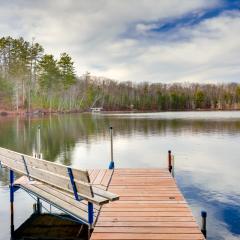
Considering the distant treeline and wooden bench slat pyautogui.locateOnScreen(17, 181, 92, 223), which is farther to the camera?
the distant treeline

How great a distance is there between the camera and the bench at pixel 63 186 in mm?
6145

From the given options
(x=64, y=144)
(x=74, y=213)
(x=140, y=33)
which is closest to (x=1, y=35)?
(x=140, y=33)

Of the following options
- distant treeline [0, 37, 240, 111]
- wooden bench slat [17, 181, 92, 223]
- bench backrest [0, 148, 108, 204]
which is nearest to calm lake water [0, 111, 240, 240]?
wooden bench slat [17, 181, 92, 223]

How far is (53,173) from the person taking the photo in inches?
277

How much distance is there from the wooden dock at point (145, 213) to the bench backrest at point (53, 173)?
78 centimetres

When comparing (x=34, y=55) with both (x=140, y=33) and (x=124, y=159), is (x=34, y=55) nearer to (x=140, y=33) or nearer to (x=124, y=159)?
(x=140, y=33)

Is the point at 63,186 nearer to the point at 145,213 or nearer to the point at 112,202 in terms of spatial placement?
the point at 112,202

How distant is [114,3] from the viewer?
106ft

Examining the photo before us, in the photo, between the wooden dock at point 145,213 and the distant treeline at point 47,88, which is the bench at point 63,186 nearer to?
the wooden dock at point 145,213

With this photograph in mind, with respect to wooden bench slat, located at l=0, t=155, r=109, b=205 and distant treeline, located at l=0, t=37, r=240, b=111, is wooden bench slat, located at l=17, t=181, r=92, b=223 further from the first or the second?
distant treeline, located at l=0, t=37, r=240, b=111

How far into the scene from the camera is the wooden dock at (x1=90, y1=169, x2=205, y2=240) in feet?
19.8

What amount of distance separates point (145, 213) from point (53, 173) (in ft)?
7.48

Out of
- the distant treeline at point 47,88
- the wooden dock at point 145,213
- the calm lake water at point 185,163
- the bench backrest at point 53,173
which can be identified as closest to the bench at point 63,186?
the bench backrest at point 53,173

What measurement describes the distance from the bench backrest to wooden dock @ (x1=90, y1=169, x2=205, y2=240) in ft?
2.55
